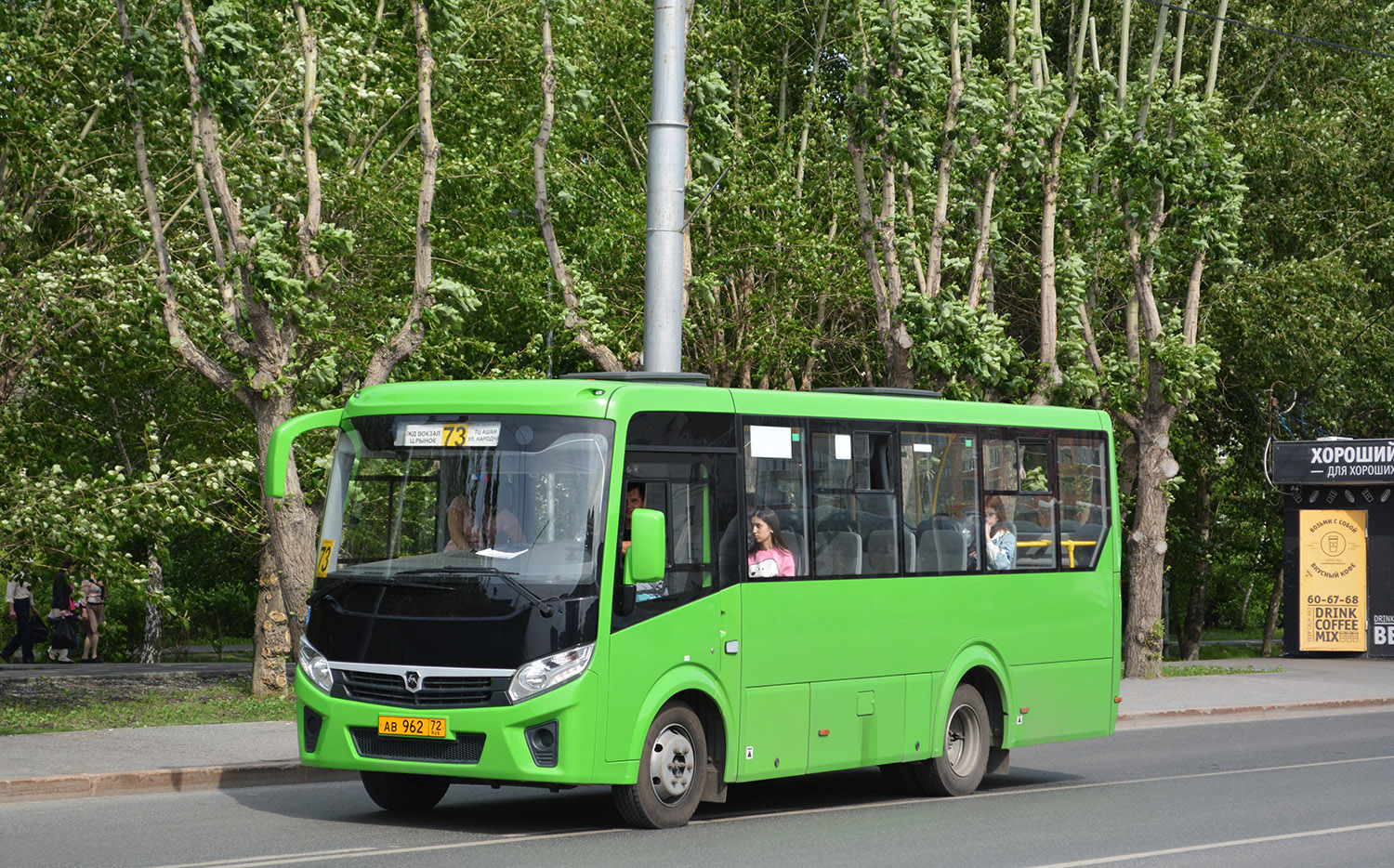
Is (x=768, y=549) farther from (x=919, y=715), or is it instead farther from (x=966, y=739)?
(x=966, y=739)

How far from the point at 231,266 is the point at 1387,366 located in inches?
823

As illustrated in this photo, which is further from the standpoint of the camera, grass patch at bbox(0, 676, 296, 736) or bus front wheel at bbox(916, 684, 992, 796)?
grass patch at bbox(0, 676, 296, 736)

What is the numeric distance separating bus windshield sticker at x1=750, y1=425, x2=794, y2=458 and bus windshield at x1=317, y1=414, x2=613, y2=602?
1322 millimetres

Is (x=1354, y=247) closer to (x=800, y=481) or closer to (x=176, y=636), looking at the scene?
(x=800, y=481)

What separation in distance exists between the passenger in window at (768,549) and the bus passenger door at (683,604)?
4.8 inches

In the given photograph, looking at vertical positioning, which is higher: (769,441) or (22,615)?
(769,441)

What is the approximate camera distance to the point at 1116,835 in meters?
10.6

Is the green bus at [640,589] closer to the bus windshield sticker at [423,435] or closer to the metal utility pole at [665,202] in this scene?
the bus windshield sticker at [423,435]

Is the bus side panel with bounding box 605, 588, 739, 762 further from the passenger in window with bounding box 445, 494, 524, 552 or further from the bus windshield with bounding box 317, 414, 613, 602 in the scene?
the passenger in window with bounding box 445, 494, 524, 552

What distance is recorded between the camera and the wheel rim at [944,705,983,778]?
42.3 ft

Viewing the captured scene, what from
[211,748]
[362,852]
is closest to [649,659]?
[362,852]

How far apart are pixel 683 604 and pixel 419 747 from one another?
1764 millimetres

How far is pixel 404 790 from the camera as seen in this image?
1121 centimetres

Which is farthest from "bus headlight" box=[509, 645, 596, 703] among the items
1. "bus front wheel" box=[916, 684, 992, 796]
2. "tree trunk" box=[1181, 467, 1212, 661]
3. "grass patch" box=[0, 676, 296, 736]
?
"tree trunk" box=[1181, 467, 1212, 661]
